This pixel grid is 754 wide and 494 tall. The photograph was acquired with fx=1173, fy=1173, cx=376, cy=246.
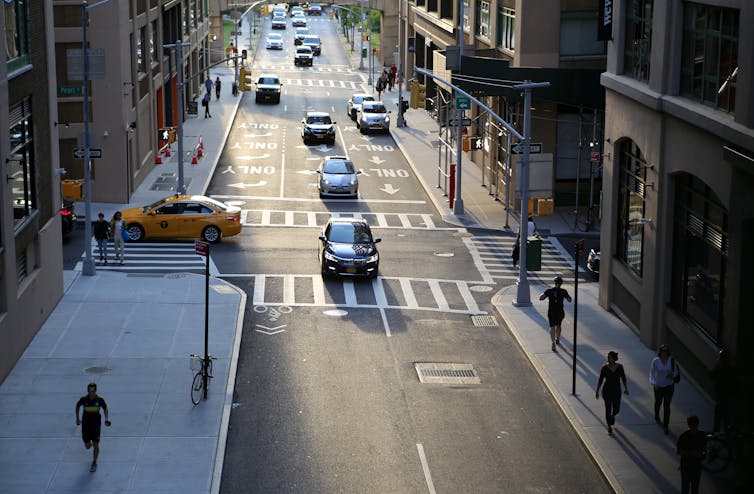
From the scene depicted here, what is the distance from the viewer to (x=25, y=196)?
1189 inches

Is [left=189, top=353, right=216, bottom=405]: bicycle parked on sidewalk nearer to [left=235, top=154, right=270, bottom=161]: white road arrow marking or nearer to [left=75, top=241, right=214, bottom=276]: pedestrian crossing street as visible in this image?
[left=75, top=241, right=214, bottom=276]: pedestrian crossing street

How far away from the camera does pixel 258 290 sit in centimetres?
3544

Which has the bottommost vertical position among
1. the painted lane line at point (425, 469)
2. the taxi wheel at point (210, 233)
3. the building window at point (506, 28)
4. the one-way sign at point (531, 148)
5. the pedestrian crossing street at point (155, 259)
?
the painted lane line at point (425, 469)

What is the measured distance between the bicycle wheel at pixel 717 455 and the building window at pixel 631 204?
866 centimetres

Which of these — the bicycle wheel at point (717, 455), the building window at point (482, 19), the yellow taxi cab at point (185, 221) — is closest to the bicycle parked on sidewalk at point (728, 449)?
the bicycle wheel at point (717, 455)

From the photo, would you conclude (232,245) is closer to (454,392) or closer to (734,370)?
(454,392)

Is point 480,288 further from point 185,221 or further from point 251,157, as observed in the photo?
point 251,157

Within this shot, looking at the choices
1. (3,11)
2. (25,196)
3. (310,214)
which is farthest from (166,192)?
(3,11)

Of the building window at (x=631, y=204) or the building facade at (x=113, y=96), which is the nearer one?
the building window at (x=631, y=204)

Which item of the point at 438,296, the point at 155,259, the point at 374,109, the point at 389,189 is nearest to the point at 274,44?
the point at 374,109

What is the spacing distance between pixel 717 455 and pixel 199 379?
35.2 ft

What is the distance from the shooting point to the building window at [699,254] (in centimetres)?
2511

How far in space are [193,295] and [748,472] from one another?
17.9 metres

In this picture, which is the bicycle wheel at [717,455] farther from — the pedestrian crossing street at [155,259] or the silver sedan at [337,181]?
the silver sedan at [337,181]
